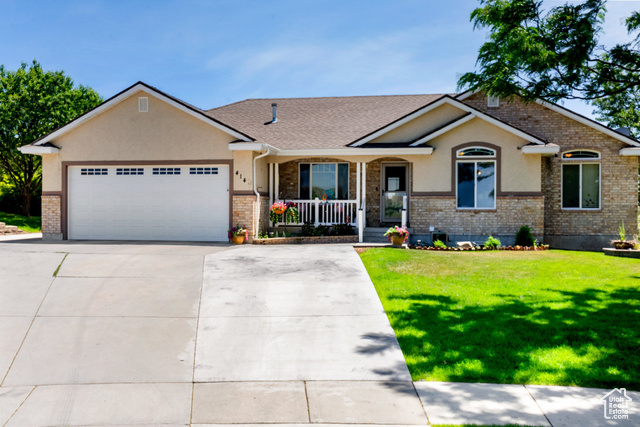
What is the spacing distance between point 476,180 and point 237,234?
8.05 metres

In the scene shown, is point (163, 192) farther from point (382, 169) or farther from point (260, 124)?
point (382, 169)

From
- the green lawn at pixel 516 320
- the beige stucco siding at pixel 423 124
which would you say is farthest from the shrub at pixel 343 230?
the green lawn at pixel 516 320

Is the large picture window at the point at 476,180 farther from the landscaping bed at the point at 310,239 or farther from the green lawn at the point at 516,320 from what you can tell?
the green lawn at the point at 516,320

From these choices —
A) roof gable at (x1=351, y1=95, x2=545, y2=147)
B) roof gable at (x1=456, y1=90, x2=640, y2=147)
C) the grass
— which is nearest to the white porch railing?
roof gable at (x1=351, y1=95, x2=545, y2=147)

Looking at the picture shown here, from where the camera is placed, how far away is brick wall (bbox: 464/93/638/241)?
1606cm

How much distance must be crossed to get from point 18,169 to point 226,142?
21053 millimetres

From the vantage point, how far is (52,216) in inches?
621

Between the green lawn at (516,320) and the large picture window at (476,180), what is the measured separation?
4.73m

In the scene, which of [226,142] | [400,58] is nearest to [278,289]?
[226,142]

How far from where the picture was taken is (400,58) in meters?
16.3

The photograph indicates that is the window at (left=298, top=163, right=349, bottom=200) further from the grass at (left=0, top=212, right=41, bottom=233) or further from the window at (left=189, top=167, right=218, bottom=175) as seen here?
the grass at (left=0, top=212, right=41, bottom=233)

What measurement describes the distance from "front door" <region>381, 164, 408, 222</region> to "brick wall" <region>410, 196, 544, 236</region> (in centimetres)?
156

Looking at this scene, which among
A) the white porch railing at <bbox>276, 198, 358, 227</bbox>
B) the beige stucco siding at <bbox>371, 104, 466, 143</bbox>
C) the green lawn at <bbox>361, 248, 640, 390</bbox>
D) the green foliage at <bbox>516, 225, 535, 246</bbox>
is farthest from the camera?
the beige stucco siding at <bbox>371, 104, 466, 143</bbox>

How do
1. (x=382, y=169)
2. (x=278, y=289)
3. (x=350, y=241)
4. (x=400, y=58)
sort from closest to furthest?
(x=278, y=289) → (x=350, y=241) → (x=400, y=58) → (x=382, y=169)
